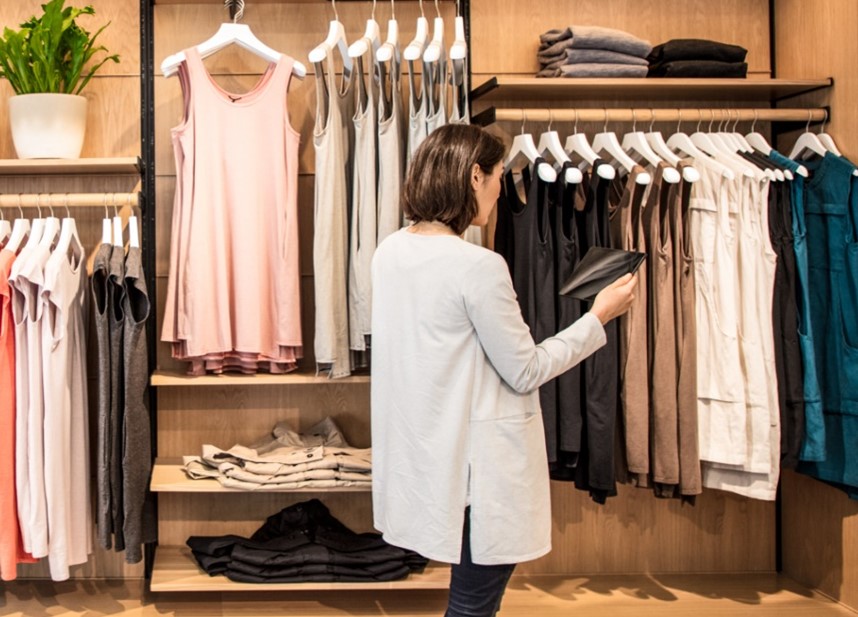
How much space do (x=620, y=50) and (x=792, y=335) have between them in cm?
107

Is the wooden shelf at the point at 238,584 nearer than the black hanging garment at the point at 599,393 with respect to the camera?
No

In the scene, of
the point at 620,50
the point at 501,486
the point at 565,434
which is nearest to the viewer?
the point at 501,486

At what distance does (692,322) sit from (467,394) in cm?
113

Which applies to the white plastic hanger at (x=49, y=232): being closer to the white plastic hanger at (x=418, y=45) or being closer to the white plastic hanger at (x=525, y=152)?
the white plastic hanger at (x=418, y=45)

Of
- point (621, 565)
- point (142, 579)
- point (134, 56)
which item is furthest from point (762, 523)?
point (134, 56)

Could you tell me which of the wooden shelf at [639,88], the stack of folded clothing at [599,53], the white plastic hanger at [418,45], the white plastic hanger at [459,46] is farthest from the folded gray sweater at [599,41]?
the white plastic hanger at [418,45]

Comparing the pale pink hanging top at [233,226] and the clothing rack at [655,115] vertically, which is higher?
the clothing rack at [655,115]

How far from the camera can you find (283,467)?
293cm

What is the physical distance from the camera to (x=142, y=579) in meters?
3.26

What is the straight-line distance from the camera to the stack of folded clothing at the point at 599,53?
3.00 meters

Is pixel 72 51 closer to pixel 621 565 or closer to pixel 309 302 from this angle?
pixel 309 302

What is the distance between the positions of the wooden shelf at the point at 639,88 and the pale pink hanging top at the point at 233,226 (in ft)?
2.34

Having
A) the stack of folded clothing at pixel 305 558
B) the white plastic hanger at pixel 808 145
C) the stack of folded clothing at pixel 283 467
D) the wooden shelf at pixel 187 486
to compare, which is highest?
the white plastic hanger at pixel 808 145

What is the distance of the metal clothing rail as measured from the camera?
2973mm
